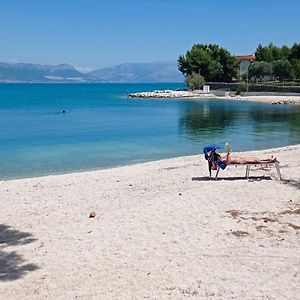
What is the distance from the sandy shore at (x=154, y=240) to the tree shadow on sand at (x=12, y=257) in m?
0.02

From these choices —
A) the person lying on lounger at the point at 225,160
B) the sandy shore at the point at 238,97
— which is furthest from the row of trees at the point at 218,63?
the person lying on lounger at the point at 225,160

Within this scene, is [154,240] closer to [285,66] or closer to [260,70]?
[285,66]

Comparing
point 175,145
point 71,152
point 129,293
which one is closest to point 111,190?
point 129,293

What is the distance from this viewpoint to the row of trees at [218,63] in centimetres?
12106

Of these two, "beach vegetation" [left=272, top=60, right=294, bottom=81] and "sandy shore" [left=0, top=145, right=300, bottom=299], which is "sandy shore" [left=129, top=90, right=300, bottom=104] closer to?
"beach vegetation" [left=272, top=60, right=294, bottom=81]

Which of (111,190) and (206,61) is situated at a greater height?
(206,61)

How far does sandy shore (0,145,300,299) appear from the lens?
7.43m

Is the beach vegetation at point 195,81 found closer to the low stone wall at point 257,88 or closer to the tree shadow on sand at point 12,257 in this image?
the low stone wall at point 257,88

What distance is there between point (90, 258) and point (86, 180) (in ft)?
27.9

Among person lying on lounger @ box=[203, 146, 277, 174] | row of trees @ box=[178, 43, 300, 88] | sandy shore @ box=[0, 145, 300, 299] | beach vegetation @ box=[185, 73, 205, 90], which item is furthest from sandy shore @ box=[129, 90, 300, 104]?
sandy shore @ box=[0, 145, 300, 299]

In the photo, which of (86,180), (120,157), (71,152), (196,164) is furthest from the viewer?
(71,152)

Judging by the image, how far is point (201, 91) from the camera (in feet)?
392

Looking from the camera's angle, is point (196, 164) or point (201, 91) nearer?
point (196, 164)

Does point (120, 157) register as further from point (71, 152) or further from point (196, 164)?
point (196, 164)
